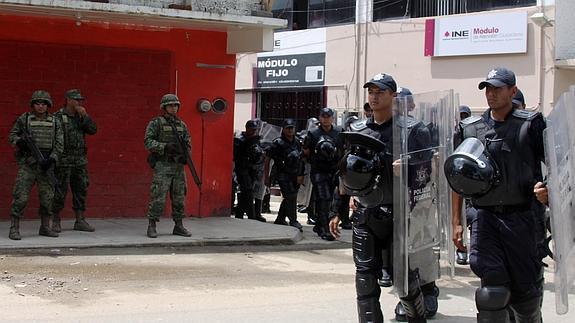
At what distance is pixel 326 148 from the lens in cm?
1094

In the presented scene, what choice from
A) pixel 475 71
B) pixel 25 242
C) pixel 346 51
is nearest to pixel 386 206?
pixel 25 242

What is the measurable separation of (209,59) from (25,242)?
14.1 ft

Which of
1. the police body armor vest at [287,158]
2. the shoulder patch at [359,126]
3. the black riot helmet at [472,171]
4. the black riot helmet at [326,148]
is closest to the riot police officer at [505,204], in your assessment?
the black riot helmet at [472,171]

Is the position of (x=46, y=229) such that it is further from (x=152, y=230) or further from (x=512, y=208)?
(x=512, y=208)

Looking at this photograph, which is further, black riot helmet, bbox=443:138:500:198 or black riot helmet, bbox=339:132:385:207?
black riot helmet, bbox=339:132:385:207

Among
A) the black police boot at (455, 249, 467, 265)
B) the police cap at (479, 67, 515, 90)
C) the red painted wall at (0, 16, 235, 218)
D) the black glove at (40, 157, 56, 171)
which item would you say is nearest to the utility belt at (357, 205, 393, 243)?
Answer: the police cap at (479, 67, 515, 90)

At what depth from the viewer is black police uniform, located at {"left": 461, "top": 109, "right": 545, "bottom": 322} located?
4957mm

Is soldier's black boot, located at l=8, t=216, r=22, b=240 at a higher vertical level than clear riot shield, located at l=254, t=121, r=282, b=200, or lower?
lower

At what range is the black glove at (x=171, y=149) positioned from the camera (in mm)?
9977

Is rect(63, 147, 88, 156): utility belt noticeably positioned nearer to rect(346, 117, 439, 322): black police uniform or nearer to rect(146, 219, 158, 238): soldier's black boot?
rect(146, 219, 158, 238): soldier's black boot

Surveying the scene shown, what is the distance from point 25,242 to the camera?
9.45 m

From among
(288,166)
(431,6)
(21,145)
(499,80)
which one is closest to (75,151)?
(21,145)

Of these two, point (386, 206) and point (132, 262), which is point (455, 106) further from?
point (132, 262)

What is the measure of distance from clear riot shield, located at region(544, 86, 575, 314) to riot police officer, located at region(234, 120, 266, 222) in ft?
27.5
